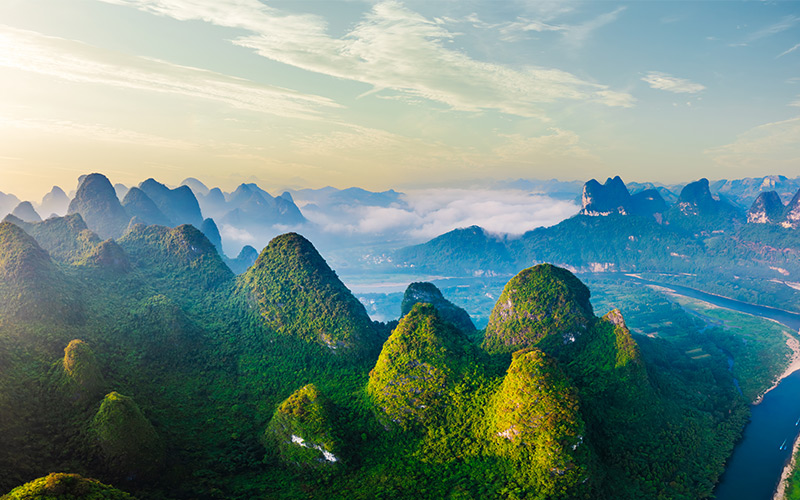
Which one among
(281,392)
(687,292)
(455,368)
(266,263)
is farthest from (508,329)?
(687,292)

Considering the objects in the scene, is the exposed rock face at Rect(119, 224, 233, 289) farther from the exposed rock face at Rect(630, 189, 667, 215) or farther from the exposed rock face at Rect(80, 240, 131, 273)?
the exposed rock face at Rect(630, 189, 667, 215)

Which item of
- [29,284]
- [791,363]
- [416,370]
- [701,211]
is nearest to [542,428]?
[416,370]

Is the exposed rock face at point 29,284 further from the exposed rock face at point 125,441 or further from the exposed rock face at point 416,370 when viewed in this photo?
the exposed rock face at point 416,370

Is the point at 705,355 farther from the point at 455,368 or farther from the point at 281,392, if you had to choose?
the point at 281,392

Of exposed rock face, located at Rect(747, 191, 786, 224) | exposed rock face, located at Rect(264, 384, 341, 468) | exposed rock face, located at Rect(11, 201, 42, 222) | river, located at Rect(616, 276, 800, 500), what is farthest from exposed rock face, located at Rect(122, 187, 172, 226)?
exposed rock face, located at Rect(747, 191, 786, 224)

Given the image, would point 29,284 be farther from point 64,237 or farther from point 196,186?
point 196,186

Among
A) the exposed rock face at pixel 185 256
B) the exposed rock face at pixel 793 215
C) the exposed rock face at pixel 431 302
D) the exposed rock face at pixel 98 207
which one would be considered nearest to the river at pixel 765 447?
the exposed rock face at pixel 431 302
